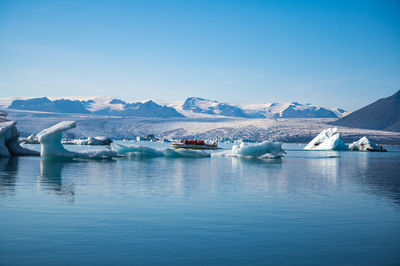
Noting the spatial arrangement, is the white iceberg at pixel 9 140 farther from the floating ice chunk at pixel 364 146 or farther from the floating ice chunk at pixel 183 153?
the floating ice chunk at pixel 364 146

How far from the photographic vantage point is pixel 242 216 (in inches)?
411

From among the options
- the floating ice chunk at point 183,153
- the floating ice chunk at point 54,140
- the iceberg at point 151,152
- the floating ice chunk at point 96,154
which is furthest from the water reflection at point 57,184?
the floating ice chunk at point 183,153

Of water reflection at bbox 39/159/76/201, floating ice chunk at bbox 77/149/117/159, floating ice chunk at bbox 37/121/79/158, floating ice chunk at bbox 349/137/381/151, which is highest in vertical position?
floating ice chunk at bbox 37/121/79/158

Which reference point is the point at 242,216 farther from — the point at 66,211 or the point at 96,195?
the point at 96,195

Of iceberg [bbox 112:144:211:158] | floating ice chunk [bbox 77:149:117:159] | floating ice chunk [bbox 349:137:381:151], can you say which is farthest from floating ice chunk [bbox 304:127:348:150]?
floating ice chunk [bbox 77:149:117:159]

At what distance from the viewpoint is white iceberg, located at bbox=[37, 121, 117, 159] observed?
2855 centimetres

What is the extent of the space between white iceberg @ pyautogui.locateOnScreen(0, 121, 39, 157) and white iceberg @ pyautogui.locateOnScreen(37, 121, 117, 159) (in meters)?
3.10

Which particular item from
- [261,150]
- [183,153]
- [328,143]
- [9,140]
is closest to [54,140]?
[9,140]

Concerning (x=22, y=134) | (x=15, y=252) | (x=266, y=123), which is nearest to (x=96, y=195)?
(x=15, y=252)

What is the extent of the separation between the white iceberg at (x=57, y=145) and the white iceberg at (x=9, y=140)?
310 cm

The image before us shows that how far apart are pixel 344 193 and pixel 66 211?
9202mm

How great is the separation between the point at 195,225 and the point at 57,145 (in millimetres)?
23083

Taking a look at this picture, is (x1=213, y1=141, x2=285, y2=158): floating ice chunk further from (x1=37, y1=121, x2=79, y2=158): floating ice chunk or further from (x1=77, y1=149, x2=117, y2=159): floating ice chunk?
(x1=37, y1=121, x2=79, y2=158): floating ice chunk

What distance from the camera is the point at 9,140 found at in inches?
1412
